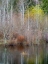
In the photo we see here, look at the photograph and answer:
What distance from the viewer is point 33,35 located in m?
22.9

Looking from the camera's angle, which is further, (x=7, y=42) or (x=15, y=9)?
(x=15, y=9)

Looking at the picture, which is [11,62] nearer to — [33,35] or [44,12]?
[33,35]

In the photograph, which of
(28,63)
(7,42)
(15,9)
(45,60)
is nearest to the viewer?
(28,63)

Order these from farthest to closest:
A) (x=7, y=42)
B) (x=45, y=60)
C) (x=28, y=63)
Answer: (x=7, y=42) → (x=45, y=60) → (x=28, y=63)

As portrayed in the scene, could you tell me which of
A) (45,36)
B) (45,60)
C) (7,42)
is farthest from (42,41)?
(45,60)

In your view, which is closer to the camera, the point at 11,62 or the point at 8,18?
the point at 11,62

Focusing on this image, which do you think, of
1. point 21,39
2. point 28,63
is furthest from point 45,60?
point 21,39

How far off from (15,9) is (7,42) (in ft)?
12.0

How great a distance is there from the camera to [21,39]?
2247 centimetres

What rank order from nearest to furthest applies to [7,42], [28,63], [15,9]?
1. [28,63]
2. [7,42]
3. [15,9]

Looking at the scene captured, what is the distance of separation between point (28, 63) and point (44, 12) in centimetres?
1279

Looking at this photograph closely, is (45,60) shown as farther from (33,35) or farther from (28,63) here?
(33,35)

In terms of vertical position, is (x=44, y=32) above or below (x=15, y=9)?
below

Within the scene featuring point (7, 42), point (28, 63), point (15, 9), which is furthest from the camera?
point (15, 9)
